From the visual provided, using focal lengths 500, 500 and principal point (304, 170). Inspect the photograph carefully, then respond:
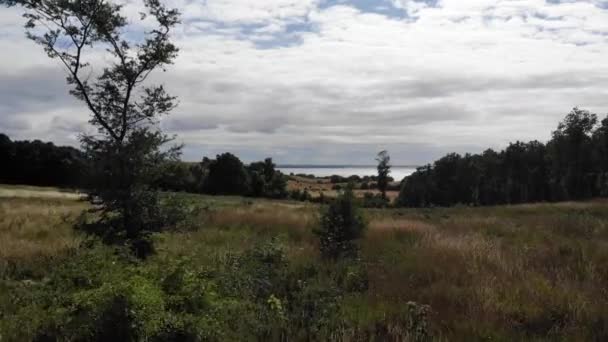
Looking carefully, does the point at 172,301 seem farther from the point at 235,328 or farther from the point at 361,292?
the point at 361,292

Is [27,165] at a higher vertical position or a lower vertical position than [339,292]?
higher

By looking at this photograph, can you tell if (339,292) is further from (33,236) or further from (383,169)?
(383,169)

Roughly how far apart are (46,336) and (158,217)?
408cm

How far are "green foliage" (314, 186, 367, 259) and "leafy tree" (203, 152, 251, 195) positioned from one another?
221 feet

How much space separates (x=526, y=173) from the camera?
285 ft

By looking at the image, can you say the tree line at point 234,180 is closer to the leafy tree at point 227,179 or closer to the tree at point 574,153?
the leafy tree at point 227,179

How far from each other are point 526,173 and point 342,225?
276ft

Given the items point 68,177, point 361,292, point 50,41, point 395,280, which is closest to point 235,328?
point 361,292

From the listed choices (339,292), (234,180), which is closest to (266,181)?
(234,180)

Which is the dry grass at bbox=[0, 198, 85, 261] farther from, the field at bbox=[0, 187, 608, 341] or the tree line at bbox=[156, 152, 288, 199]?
the tree line at bbox=[156, 152, 288, 199]

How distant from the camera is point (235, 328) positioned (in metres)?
5.58

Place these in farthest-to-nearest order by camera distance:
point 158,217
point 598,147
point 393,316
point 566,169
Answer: point 566,169 < point 598,147 < point 158,217 < point 393,316

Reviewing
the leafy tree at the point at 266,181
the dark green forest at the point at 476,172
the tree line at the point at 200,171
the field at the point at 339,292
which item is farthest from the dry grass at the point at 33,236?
the leafy tree at the point at 266,181

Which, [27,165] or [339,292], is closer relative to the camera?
[339,292]
